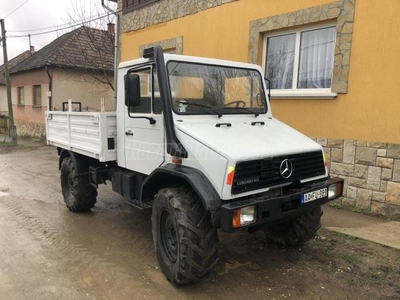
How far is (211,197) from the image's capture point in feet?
9.70

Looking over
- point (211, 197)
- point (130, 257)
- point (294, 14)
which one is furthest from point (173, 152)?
point (294, 14)

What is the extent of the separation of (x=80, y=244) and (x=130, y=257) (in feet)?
2.66

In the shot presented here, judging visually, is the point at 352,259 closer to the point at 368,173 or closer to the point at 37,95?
the point at 368,173

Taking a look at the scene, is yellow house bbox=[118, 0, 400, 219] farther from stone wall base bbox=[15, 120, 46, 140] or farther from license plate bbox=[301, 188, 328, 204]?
stone wall base bbox=[15, 120, 46, 140]

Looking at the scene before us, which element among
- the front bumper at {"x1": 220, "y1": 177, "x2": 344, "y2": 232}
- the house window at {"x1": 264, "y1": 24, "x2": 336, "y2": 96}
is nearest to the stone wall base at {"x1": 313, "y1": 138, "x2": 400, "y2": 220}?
the house window at {"x1": 264, "y1": 24, "x2": 336, "y2": 96}

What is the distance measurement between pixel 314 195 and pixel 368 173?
2.81 metres

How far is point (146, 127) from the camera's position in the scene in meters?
3.89

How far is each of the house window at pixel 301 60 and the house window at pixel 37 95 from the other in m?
14.9

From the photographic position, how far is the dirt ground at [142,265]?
10.7 feet

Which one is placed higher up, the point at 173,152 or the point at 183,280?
the point at 173,152

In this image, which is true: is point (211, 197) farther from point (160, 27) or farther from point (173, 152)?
point (160, 27)

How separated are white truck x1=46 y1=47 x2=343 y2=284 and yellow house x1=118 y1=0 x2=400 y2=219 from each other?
217 cm

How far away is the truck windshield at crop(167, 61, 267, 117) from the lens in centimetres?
367

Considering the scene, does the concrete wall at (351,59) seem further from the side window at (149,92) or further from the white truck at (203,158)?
the side window at (149,92)
